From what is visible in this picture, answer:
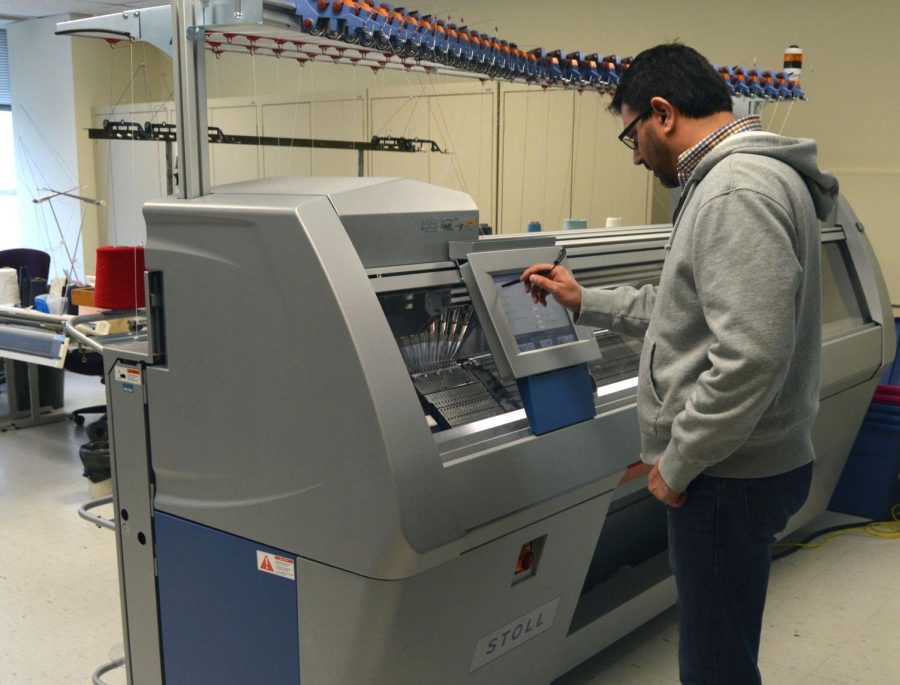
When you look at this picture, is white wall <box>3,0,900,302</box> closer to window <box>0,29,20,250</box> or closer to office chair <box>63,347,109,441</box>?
office chair <box>63,347,109,441</box>

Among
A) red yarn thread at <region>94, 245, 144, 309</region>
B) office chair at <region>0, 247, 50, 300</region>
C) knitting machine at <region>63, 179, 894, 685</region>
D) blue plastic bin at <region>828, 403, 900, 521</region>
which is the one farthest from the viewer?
office chair at <region>0, 247, 50, 300</region>

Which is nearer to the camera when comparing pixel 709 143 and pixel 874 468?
pixel 709 143

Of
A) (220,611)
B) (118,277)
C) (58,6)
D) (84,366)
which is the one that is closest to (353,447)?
(220,611)

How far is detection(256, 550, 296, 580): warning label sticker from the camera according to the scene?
1.56m

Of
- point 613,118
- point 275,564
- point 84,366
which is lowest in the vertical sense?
point 84,366

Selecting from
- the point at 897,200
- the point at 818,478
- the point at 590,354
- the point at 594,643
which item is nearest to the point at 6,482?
the point at 594,643

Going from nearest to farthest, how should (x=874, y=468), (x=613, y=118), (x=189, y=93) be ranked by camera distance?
1. (x=189, y=93)
2. (x=874, y=468)
3. (x=613, y=118)

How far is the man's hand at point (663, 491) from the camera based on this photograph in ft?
4.68

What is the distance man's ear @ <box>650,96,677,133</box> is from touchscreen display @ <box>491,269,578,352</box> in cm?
46

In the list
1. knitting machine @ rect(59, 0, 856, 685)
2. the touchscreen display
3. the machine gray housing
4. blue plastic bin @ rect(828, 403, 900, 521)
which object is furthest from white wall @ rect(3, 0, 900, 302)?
the machine gray housing

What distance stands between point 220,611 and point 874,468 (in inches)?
111

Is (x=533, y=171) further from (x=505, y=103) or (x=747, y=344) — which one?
(x=747, y=344)

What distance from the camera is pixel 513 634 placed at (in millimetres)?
1843

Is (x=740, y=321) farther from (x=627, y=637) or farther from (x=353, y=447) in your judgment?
Result: (x=627, y=637)
